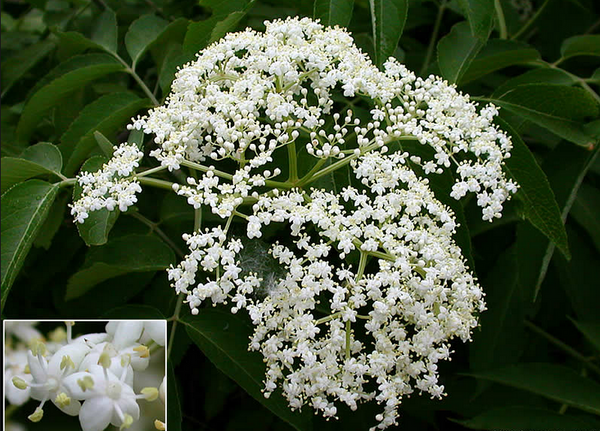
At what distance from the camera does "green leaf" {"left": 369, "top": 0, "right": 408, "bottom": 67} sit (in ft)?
6.75

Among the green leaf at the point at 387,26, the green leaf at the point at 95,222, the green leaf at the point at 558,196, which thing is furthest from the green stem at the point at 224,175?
the green leaf at the point at 558,196

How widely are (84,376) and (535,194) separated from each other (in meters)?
1.32

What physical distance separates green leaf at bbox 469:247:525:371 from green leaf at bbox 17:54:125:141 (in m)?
1.54

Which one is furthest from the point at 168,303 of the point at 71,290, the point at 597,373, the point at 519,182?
the point at 597,373

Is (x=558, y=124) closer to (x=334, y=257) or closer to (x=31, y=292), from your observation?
(x=334, y=257)

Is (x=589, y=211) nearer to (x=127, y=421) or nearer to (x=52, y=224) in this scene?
(x=127, y=421)

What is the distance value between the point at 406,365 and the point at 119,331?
75 cm

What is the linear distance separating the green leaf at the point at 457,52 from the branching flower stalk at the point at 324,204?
219mm

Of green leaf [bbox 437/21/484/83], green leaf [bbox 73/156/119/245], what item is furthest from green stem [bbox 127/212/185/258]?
green leaf [bbox 437/21/484/83]

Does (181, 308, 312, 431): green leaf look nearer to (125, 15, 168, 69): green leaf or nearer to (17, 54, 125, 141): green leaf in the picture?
(17, 54, 125, 141): green leaf

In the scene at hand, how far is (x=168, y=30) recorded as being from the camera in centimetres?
262

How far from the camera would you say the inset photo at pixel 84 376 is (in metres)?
1.73

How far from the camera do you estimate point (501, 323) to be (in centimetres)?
251

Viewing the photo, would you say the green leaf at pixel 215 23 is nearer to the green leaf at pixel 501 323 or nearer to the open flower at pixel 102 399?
the open flower at pixel 102 399
